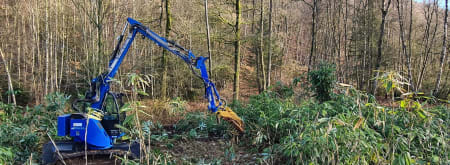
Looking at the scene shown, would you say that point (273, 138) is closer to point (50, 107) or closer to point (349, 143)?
point (349, 143)

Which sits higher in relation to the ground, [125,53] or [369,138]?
[125,53]

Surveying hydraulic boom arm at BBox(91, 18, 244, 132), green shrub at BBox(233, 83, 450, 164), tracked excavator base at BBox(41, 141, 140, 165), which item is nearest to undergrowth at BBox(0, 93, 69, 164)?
tracked excavator base at BBox(41, 141, 140, 165)

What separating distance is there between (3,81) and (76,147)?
515 inches

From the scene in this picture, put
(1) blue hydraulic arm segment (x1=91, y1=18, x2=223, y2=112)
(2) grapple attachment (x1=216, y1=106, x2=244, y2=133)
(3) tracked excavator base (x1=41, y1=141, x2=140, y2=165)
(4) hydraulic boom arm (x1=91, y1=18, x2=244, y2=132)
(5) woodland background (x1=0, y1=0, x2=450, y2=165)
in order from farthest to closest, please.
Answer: (2) grapple attachment (x1=216, y1=106, x2=244, y2=133) → (4) hydraulic boom arm (x1=91, y1=18, x2=244, y2=132) → (1) blue hydraulic arm segment (x1=91, y1=18, x2=223, y2=112) → (3) tracked excavator base (x1=41, y1=141, x2=140, y2=165) → (5) woodland background (x1=0, y1=0, x2=450, y2=165)

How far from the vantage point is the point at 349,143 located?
3826 millimetres

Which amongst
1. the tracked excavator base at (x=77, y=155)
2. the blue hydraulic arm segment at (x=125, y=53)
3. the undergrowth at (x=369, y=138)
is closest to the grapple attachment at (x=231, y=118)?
the blue hydraulic arm segment at (x=125, y=53)

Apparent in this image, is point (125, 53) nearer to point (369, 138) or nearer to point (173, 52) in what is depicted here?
point (173, 52)

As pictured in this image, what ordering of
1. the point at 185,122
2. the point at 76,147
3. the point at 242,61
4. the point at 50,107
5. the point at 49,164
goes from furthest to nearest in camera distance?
the point at 242,61, the point at 185,122, the point at 50,107, the point at 76,147, the point at 49,164

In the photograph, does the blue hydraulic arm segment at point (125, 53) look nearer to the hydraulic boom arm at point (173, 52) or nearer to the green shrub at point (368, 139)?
the hydraulic boom arm at point (173, 52)

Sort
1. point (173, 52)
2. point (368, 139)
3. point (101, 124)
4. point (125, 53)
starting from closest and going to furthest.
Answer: point (368, 139) → point (101, 124) → point (125, 53) → point (173, 52)

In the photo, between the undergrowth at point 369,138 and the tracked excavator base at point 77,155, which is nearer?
the undergrowth at point 369,138

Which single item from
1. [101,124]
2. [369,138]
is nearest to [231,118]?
[101,124]

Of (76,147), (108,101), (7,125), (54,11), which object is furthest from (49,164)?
(54,11)

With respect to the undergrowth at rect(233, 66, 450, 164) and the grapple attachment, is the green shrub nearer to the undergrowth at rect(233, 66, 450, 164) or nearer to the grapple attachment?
the undergrowth at rect(233, 66, 450, 164)
